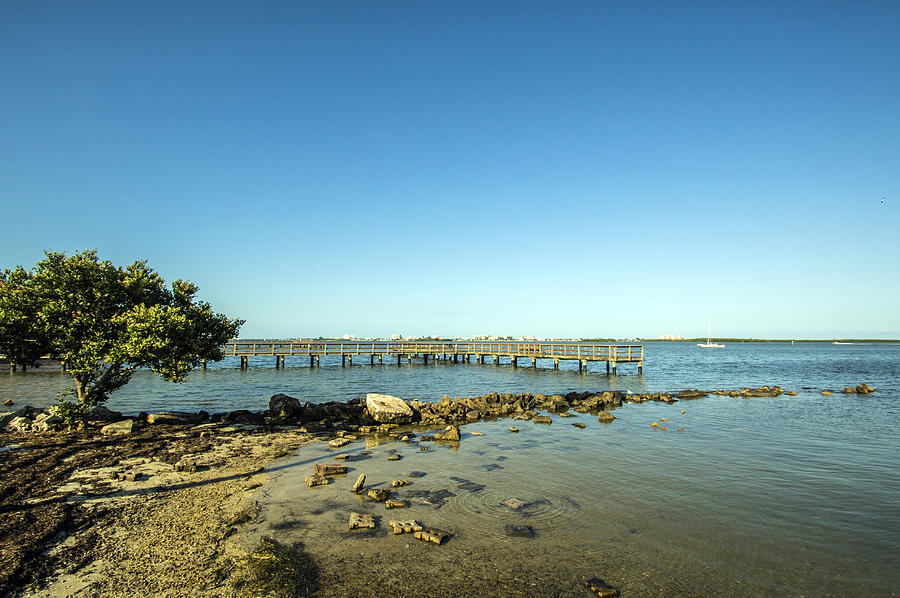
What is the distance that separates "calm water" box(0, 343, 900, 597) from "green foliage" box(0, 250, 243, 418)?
6169mm

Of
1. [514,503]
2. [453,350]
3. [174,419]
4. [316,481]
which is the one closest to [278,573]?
[316,481]

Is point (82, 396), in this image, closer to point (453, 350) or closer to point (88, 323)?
point (88, 323)

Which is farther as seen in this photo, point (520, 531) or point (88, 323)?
point (88, 323)

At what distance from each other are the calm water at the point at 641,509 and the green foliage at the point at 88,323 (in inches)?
243

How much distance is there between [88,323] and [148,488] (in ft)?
27.4

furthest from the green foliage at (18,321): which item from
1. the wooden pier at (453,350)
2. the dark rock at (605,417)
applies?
the wooden pier at (453,350)

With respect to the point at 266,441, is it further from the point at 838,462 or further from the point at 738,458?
the point at 838,462

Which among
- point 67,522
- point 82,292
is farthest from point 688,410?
point 82,292

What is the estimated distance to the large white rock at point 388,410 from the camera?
2116cm

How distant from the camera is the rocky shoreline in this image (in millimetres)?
7152

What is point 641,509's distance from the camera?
10484 mm

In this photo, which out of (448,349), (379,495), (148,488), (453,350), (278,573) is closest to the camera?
(278,573)

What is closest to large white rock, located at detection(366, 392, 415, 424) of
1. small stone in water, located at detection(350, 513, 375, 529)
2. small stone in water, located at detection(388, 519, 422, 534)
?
small stone in water, located at detection(350, 513, 375, 529)

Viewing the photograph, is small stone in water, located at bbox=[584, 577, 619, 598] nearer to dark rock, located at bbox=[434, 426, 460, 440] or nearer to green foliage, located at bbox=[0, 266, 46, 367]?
dark rock, located at bbox=[434, 426, 460, 440]
